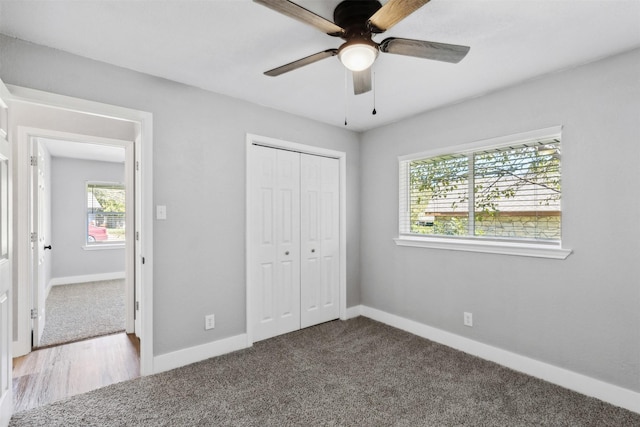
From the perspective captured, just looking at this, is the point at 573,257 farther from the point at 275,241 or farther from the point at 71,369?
the point at 71,369

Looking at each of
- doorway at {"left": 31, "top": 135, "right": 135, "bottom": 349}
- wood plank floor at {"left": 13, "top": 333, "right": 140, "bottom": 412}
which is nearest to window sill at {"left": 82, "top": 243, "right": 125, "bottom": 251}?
doorway at {"left": 31, "top": 135, "right": 135, "bottom": 349}

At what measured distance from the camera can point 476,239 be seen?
2924 mm

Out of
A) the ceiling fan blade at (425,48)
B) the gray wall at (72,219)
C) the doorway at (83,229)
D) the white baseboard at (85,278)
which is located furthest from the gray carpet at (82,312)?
the ceiling fan blade at (425,48)

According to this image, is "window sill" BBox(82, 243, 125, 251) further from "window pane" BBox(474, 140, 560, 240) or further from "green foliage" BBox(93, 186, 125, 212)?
"window pane" BBox(474, 140, 560, 240)

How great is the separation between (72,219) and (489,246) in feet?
22.6

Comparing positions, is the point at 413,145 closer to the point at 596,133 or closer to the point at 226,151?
the point at 596,133

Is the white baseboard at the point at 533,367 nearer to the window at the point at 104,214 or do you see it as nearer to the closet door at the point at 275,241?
the closet door at the point at 275,241

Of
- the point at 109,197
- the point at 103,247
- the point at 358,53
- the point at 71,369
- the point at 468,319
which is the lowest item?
the point at 71,369

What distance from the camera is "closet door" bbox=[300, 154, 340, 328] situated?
11.5 ft

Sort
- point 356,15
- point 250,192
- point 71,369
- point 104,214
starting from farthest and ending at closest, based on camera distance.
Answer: point 104,214, point 250,192, point 71,369, point 356,15

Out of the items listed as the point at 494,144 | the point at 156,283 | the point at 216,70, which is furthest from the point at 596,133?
the point at 156,283

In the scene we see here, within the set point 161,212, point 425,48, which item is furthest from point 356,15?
point 161,212

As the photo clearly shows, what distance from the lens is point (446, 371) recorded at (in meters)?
2.52

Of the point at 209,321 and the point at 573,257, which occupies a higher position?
the point at 573,257
